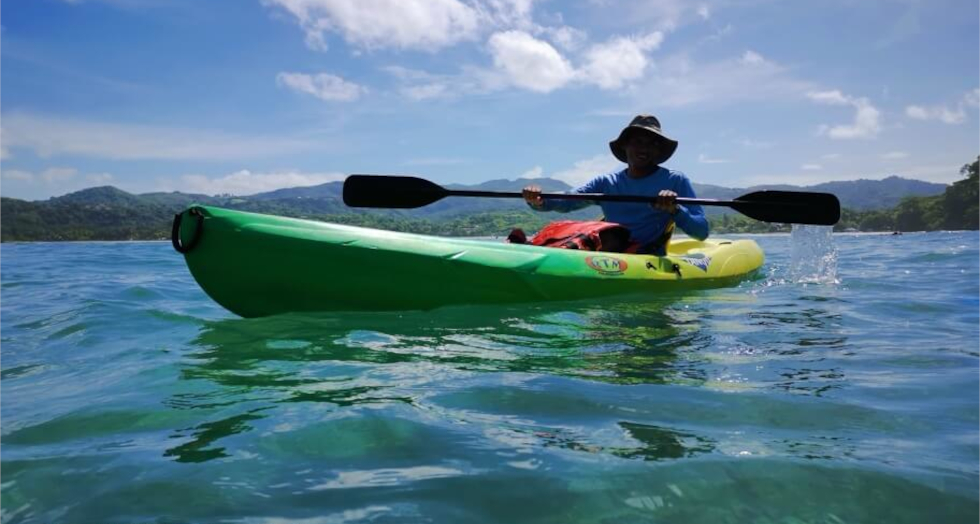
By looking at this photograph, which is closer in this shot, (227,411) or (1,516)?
(1,516)

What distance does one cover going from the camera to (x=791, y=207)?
627cm

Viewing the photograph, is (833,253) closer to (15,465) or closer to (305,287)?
(305,287)

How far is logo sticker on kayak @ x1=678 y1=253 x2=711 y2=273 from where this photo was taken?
6.59 metres

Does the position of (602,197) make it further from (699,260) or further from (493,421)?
(493,421)

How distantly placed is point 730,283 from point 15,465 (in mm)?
6584

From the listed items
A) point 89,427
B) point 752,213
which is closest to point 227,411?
point 89,427

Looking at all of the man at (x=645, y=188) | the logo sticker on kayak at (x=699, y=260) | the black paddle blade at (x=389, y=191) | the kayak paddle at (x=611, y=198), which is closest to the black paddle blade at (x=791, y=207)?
the kayak paddle at (x=611, y=198)

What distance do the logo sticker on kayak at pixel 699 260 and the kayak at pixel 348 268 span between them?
1577 millimetres

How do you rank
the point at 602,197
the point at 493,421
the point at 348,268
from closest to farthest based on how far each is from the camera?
1. the point at 493,421
2. the point at 348,268
3. the point at 602,197

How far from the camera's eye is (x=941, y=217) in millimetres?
82312

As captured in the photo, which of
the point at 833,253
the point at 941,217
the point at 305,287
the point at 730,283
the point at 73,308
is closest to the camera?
the point at 305,287

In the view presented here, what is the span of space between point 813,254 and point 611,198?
434 centimetres

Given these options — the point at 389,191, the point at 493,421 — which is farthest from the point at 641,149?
the point at 493,421

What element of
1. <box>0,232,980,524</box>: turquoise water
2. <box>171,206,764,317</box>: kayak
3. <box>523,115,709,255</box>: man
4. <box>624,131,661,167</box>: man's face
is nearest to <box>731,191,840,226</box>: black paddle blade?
<box>523,115,709,255</box>: man
